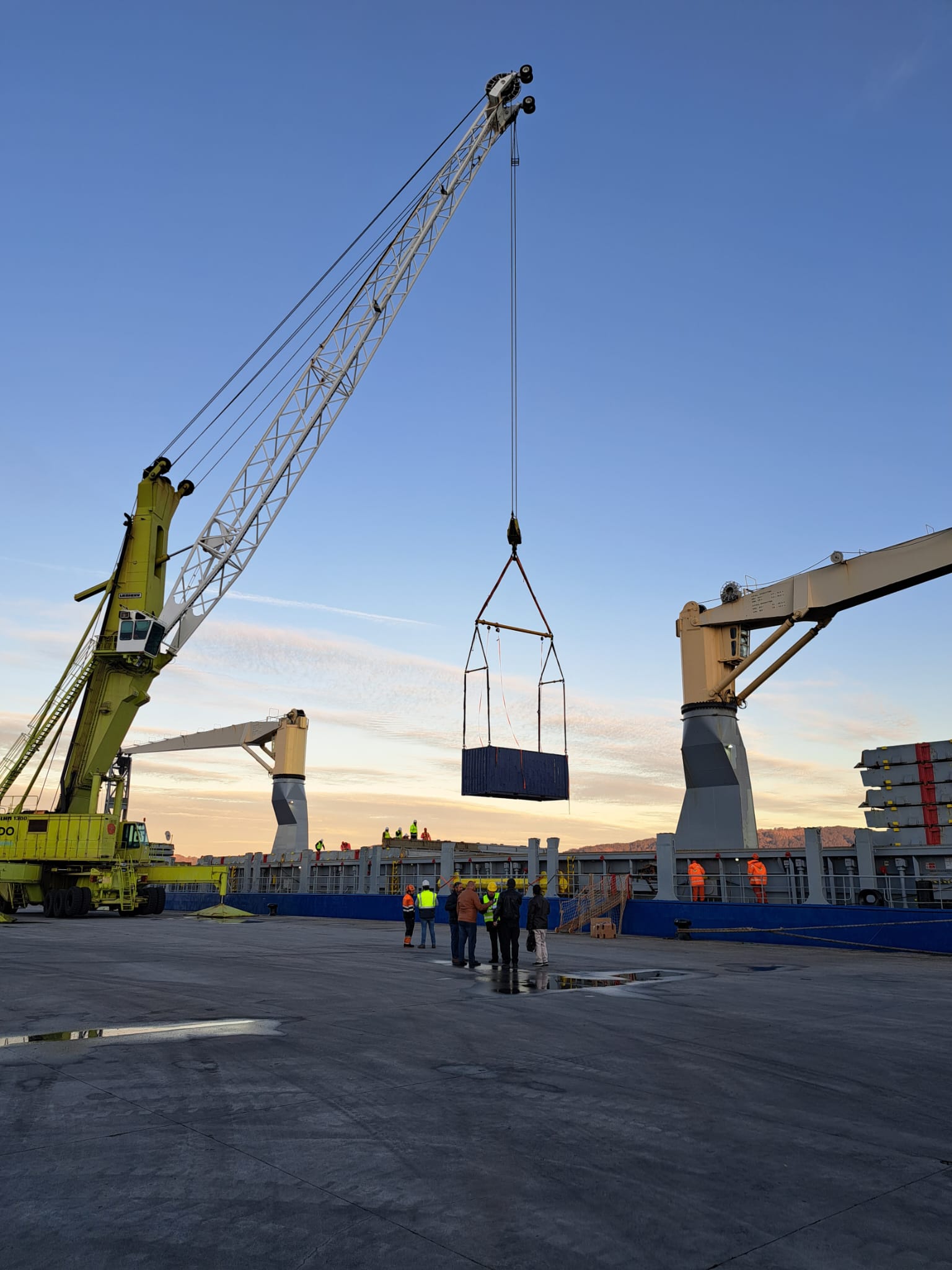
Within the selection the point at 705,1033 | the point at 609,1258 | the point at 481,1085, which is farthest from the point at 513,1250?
the point at 705,1033

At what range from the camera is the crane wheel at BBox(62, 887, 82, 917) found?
36875 millimetres

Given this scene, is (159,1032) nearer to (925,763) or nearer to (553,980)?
(553,980)

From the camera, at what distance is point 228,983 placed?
1369 cm

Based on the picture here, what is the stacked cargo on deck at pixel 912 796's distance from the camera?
2686cm

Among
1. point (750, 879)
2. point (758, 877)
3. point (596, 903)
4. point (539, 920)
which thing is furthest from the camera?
point (596, 903)

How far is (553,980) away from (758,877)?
1523 centimetres

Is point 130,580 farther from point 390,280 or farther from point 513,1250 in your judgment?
point 513,1250

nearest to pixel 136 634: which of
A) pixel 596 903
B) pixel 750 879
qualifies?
pixel 596 903

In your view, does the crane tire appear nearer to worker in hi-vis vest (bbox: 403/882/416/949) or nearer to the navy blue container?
the navy blue container

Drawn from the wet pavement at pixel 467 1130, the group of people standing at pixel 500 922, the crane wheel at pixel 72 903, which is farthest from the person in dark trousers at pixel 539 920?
the crane wheel at pixel 72 903

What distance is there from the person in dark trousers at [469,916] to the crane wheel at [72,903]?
996 inches

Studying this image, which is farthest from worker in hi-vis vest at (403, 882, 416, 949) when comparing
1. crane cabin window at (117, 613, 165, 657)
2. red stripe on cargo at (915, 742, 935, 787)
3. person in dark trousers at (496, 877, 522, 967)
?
crane cabin window at (117, 613, 165, 657)

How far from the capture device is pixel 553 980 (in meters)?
15.3

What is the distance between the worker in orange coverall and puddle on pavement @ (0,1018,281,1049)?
68.9 ft
